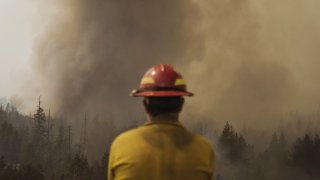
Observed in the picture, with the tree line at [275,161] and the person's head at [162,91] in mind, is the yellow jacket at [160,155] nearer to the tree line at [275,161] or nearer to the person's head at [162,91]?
the person's head at [162,91]

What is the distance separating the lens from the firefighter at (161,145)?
181cm

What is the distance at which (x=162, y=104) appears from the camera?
192cm

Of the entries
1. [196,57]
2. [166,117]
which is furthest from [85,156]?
[166,117]

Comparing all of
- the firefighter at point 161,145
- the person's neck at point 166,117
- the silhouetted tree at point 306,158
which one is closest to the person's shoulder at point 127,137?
the firefighter at point 161,145

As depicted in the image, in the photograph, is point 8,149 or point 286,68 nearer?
point 8,149

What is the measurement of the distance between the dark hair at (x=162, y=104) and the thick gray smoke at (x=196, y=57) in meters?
3.58

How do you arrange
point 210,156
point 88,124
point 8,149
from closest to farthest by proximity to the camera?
point 210,156 → point 8,149 → point 88,124

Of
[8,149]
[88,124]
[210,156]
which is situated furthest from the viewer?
[88,124]

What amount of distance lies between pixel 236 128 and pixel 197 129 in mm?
452

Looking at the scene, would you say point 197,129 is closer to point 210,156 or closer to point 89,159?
point 89,159

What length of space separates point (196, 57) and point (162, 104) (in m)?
3.95

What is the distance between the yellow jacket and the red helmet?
0.12m

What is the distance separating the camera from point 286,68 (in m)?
5.59

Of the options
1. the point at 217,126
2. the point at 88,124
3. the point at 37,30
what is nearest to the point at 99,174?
the point at 88,124
